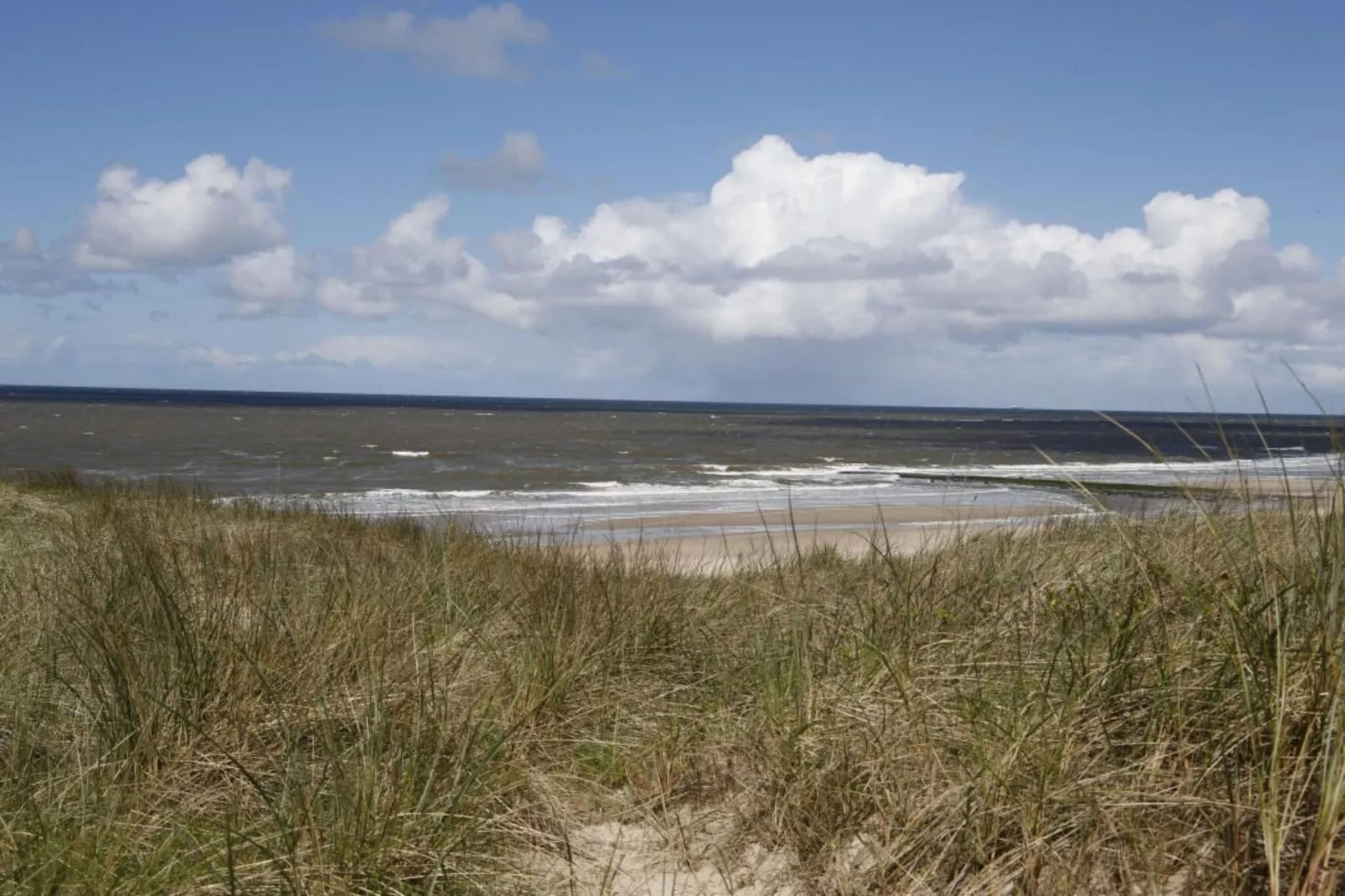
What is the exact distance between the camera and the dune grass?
112 inches

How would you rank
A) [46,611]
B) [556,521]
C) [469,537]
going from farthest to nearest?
[556,521], [469,537], [46,611]

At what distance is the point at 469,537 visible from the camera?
920cm

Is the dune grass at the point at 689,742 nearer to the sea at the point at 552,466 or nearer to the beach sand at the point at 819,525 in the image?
the sea at the point at 552,466

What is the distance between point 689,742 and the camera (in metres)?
4.00

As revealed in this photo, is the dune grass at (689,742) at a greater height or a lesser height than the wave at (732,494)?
greater

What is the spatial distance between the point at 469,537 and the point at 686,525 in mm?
9584

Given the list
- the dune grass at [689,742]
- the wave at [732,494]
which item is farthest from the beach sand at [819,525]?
the dune grass at [689,742]

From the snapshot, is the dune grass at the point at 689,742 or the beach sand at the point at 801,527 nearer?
the dune grass at the point at 689,742

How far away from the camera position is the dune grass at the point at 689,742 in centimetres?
285

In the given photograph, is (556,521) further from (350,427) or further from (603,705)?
(350,427)

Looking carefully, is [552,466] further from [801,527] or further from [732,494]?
[801,527]

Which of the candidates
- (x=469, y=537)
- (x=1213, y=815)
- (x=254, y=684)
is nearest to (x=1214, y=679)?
(x=1213, y=815)

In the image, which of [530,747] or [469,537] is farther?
[469,537]

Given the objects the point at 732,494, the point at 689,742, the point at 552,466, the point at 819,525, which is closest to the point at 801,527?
the point at 819,525
